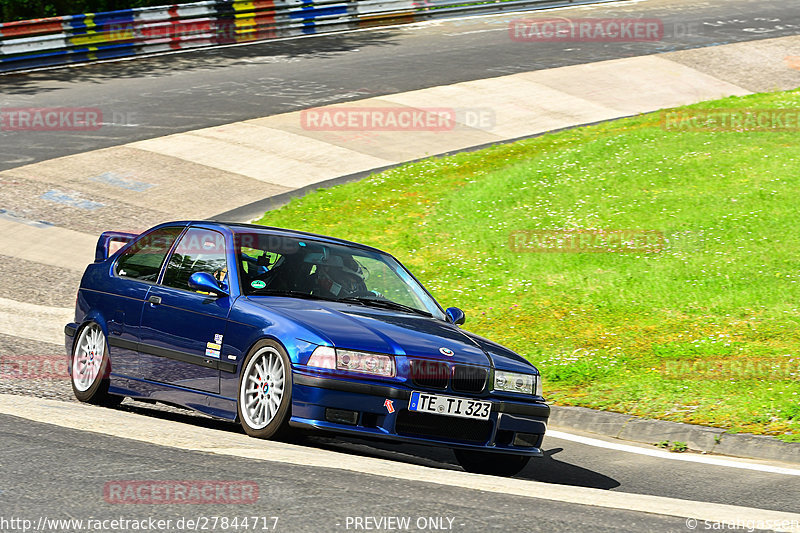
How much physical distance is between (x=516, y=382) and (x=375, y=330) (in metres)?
1.03

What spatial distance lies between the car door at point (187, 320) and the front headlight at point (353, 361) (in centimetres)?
95

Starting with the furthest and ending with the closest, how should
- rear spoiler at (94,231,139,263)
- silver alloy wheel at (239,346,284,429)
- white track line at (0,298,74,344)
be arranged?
1. white track line at (0,298,74,344)
2. rear spoiler at (94,231,139,263)
3. silver alloy wheel at (239,346,284,429)

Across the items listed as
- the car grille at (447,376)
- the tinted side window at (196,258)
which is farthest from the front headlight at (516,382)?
the tinted side window at (196,258)

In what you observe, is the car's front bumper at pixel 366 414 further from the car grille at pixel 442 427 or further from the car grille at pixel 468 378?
the car grille at pixel 468 378

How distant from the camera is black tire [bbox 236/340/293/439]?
21.1 feet

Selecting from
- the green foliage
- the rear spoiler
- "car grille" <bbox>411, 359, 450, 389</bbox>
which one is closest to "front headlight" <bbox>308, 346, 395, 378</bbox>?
"car grille" <bbox>411, 359, 450, 389</bbox>

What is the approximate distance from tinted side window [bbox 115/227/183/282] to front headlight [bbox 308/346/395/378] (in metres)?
2.07

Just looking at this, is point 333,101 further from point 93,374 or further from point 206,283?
point 206,283

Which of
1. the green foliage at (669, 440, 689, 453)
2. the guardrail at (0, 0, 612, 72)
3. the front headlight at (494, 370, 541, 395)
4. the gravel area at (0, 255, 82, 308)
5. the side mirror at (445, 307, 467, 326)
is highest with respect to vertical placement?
the guardrail at (0, 0, 612, 72)

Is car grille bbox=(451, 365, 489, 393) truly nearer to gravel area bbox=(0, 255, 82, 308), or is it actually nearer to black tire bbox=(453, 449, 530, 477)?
black tire bbox=(453, 449, 530, 477)

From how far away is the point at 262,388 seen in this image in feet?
21.9

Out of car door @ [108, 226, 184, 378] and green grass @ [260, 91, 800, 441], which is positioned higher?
car door @ [108, 226, 184, 378]

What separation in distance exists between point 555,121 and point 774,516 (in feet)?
53.1

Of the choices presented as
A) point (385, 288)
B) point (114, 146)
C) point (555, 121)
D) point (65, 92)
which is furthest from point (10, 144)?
point (385, 288)
